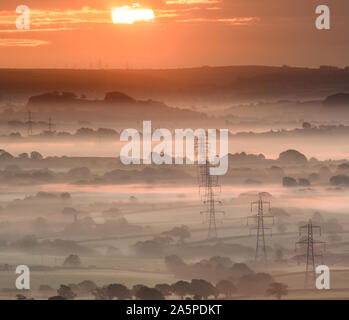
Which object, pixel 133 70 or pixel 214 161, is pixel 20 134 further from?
pixel 214 161

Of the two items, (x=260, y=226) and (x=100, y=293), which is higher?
(x=260, y=226)

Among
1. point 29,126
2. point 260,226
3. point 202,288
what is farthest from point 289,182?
point 29,126

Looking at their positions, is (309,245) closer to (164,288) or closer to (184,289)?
(184,289)

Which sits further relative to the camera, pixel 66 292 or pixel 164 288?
pixel 66 292

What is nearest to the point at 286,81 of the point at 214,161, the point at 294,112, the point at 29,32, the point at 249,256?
the point at 294,112

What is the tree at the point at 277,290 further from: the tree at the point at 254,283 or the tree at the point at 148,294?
the tree at the point at 148,294

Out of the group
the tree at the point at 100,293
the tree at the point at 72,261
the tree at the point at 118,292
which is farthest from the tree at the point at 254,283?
the tree at the point at 72,261

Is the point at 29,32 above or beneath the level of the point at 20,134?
above
